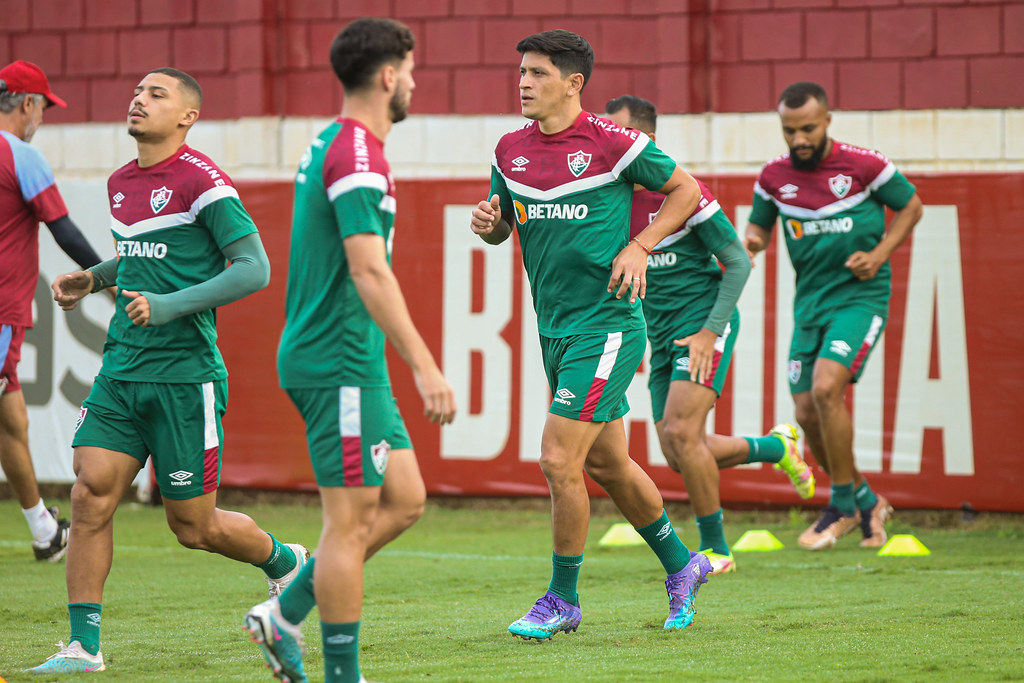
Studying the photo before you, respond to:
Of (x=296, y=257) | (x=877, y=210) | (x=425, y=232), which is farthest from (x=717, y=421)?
(x=296, y=257)

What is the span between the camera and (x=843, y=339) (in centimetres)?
803

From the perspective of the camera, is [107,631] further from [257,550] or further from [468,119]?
[468,119]

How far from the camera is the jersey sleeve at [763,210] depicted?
8.34 meters

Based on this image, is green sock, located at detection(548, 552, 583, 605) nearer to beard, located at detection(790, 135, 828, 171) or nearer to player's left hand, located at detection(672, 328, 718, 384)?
player's left hand, located at detection(672, 328, 718, 384)

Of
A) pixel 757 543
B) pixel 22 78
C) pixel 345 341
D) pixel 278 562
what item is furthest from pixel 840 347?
pixel 22 78

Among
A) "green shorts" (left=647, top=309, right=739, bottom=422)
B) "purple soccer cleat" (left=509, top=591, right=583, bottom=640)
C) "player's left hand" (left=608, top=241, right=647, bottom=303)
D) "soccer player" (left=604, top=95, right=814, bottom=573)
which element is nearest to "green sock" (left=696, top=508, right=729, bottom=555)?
"soccer player" (left=604, top=95, right=814, bottom=573)

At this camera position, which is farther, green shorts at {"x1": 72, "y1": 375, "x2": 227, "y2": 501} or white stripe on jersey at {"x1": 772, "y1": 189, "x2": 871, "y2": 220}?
white stripe on jersey at {"x1": 772, "y1": 189, "x2": 871, "y2": 220}

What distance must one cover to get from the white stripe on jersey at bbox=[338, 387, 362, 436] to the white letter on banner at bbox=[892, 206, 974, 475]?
20.4 feet

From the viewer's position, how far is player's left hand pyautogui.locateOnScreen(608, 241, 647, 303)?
5035mm

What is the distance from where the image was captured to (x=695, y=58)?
33.8ft

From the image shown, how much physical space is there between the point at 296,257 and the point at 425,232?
6201 mm

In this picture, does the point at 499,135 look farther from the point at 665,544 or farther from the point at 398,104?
the point at 398,104

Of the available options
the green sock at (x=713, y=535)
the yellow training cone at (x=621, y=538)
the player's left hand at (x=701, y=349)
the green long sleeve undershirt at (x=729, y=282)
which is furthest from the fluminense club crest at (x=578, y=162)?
the yellow training cone at (x=621, y=538)

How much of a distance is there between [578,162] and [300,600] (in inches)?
85.8
